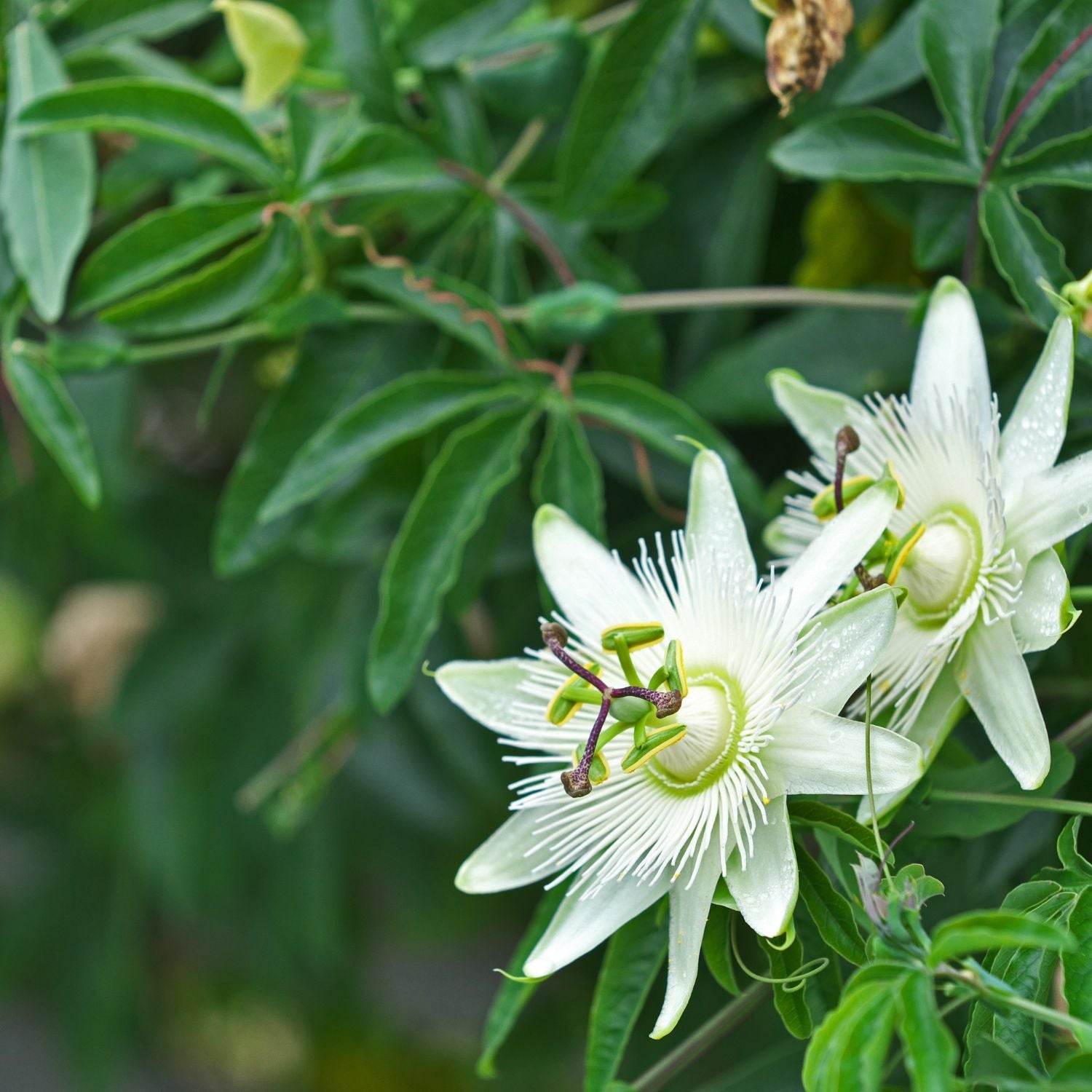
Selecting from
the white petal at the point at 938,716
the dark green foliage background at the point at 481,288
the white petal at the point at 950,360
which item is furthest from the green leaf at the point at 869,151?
the white petal at the point at 938,716

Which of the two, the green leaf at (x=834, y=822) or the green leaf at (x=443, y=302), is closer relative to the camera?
the green leaf at (x=834, y=822)

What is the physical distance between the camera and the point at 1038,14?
792 millimetres

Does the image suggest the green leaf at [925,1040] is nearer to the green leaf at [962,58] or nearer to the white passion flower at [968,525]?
the white passion flower at [968,525]

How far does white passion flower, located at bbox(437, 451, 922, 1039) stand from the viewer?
59cm

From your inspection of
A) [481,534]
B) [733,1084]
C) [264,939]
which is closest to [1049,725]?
[733,1084]

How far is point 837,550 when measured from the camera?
0.63 metres

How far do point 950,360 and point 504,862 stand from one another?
38cm

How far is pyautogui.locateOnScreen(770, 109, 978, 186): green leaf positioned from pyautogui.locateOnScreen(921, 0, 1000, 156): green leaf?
0.02 meters

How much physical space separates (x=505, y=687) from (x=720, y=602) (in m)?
0.14

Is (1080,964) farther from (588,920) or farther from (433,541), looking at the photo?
(433,541)

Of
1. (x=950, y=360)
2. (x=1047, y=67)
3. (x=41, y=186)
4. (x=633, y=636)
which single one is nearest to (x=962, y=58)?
(x=1047, y=67)

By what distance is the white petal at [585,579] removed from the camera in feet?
2.28

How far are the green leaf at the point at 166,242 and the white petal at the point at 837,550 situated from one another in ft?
1.67

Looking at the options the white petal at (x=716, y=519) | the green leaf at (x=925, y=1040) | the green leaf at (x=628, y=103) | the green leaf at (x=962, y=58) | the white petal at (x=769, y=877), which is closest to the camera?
the green leaf at (x=925, y=1040)
